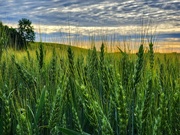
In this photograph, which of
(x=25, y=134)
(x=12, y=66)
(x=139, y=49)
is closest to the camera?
(x=25, y=134)

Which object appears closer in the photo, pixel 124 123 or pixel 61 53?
pixel 124 123

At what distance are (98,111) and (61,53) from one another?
6.27 ft

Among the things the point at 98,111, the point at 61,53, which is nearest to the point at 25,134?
the point at 98,111

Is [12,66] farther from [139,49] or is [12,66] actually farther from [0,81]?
[139,49]

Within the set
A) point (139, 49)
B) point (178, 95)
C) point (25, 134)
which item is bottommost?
point (25, 134)

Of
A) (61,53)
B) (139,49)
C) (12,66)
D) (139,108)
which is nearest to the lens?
(139,108)

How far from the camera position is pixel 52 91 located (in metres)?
1.70

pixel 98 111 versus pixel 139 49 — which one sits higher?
pixel 139 49

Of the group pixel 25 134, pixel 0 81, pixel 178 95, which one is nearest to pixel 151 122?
pixel 178 95

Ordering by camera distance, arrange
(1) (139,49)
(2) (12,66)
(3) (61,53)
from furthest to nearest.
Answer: (3) (61,53), (2) (12,66), (1) (139,49)

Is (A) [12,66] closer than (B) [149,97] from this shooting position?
No

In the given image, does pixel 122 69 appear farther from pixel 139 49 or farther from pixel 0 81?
pixel 0 81

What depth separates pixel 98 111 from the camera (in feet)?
4.28

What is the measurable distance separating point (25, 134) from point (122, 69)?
88 centimetres
